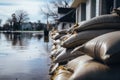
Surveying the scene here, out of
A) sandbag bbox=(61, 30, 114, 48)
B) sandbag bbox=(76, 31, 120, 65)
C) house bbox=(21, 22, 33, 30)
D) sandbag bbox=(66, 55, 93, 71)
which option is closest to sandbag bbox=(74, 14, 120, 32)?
sandbag bbox=(61, 30, 114, 48)

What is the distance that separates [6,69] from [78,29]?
3228 millimetres

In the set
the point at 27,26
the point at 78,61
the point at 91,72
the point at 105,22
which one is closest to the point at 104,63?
the point at 91,72

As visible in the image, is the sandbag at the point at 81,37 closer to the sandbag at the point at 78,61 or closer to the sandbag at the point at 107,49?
the sandbag at the point at 78,61

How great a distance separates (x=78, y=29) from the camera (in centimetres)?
571

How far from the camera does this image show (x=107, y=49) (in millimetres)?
3732

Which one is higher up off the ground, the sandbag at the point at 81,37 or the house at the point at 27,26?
the sandbag at the point at 81,37

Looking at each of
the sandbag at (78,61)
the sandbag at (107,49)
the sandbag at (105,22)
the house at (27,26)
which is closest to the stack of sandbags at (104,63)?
the sandbag at (107,49)

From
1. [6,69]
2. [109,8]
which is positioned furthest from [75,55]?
[109,8]

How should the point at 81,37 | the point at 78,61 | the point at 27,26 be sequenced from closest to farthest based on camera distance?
1. the point at 78,61
2. the point at 81,37
3. the point at 27,26

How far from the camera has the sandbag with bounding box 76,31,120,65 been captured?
146 inches

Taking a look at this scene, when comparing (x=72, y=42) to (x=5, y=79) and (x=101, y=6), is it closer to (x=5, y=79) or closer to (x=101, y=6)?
(x=5, y=79)

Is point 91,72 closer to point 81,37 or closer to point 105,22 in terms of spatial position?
point 105,22

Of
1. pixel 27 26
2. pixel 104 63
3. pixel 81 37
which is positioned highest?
pixel 81 37

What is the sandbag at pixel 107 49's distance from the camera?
3711 millimetres
